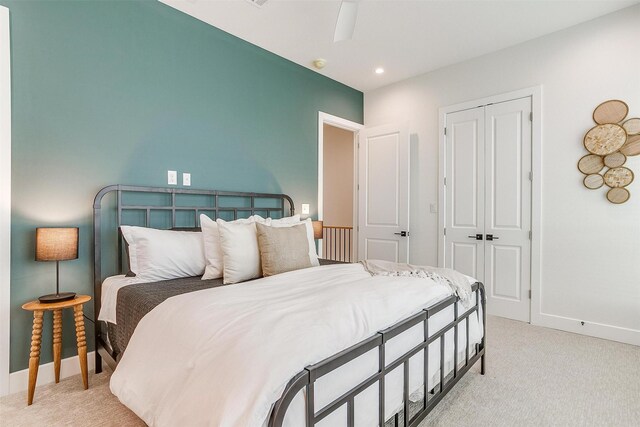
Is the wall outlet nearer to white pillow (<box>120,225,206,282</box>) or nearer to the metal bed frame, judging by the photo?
the metal bed frame

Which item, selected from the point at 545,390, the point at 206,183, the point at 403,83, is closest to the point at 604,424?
the point at 545,390

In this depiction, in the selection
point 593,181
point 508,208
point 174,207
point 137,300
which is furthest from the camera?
point 508,208

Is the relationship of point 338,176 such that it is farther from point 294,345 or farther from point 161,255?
point 294,345

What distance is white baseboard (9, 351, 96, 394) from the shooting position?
6.70 ft

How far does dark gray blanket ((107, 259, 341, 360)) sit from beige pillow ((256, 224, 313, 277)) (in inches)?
13.9

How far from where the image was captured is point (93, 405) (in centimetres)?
189

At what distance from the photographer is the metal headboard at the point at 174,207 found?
2.30 m

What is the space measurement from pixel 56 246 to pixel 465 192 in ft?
12.7

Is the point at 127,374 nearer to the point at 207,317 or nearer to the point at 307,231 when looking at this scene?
the point at 207,317

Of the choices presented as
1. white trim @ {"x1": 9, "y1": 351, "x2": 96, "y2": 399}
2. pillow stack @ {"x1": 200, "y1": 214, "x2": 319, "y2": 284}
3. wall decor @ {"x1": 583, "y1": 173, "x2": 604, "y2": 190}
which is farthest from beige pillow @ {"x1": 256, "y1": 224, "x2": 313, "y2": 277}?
wall decor @ {"x1": 583, "y1": 173, "x2": 604, "y2": 190}

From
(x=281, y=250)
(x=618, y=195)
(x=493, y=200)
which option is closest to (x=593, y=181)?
(x=618, y=195)

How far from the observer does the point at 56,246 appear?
1969 millimetres

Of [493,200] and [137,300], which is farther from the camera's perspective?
[493,200]

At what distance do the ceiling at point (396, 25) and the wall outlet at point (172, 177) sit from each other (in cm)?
145
